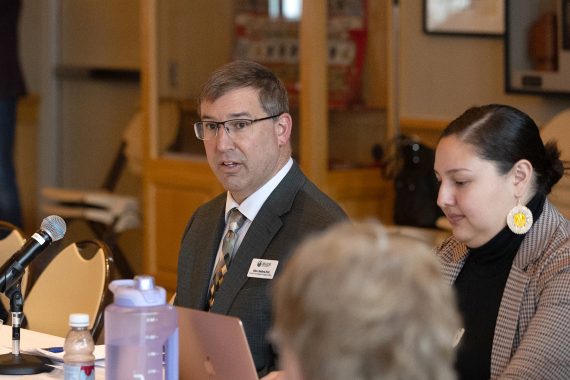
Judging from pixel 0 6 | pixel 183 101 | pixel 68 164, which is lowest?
pixel 68 164

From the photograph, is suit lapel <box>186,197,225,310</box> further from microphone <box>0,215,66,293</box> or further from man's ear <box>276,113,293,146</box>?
microphone <box>0,215,66,293</box>

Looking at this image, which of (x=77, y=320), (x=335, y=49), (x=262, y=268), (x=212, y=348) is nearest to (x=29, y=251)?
(x=77, y=320)

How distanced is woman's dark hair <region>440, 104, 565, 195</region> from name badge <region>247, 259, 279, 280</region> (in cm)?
58

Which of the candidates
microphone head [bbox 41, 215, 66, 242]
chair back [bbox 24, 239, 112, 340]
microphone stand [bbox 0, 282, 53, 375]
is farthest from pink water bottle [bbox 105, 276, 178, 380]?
chair back [bbox 24, 239, 112, 340]

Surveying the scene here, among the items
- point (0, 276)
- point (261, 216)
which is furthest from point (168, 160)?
point (0, 276)

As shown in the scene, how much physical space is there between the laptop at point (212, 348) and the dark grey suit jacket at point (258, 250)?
425mm

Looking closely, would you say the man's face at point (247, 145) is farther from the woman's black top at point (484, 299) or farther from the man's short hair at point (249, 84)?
the woman's black top at point (484, 299)

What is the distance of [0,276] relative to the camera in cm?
251

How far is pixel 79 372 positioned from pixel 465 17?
3.45 m

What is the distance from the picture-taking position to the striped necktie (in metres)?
2.99

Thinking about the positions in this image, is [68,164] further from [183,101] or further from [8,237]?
[8,237]

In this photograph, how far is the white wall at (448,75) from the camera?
5155 mm

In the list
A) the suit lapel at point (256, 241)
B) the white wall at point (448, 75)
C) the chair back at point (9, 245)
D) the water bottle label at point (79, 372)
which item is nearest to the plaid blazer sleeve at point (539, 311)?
→ the suit lapel at point (256, 241)

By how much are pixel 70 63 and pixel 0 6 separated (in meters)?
1.64
